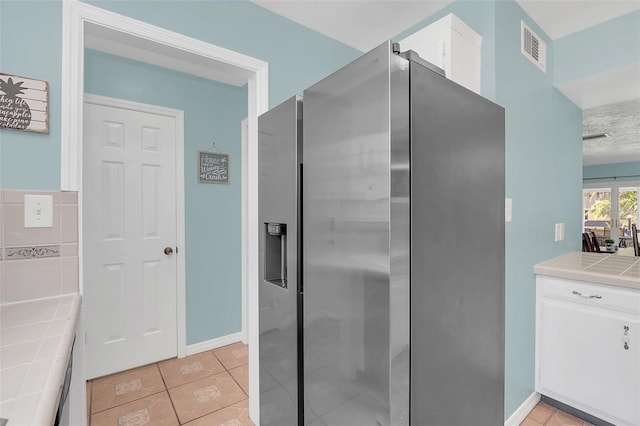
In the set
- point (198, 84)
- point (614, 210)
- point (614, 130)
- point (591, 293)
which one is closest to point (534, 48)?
point (591, 293)

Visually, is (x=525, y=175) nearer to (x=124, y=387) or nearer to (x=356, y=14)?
(x=356, y=14)

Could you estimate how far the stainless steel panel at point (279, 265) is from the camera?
47.1 inches

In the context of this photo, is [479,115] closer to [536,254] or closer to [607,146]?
[536,254]

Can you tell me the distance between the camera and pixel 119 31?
141 cm

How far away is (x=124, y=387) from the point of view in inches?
A: 87.6

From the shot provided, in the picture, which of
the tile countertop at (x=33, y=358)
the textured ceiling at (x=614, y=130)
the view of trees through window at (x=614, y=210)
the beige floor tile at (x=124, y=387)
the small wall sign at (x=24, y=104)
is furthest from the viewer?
the view of trees through window at (x=614, y=210)

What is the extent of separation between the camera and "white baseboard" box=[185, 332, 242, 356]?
9.07ft

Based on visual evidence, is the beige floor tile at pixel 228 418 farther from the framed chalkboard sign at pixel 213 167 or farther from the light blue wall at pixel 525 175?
the framed chalkboard sign at pixel 213 167

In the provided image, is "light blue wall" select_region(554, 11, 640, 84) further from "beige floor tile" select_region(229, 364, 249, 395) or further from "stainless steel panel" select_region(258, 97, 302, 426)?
"beige floor tile" select_region(229, 364, 249, 395)

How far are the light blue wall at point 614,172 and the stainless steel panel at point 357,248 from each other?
966 cm

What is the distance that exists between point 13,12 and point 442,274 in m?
1.91

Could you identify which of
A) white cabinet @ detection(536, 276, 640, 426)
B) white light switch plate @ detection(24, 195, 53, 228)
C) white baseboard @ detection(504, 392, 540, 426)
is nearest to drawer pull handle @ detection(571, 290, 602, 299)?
white cabinet @ detection(536, 276, 640, 426)

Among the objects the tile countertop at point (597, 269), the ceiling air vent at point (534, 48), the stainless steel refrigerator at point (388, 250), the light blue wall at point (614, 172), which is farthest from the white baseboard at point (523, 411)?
the light blue wall at point (614, 172)

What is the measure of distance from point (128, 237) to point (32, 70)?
155cm
